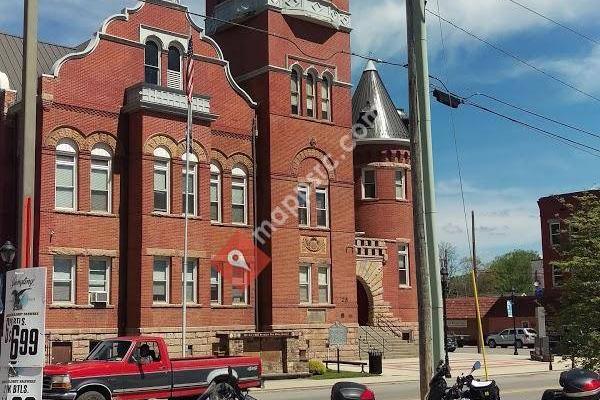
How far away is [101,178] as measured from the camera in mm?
30375

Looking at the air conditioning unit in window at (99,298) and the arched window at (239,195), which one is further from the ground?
the arched window at (239,195)

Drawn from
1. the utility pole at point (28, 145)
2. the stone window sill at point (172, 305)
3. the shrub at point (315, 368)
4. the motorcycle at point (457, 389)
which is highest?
Result: the utility pole at point (28, 145)

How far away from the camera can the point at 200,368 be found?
18.4 meters

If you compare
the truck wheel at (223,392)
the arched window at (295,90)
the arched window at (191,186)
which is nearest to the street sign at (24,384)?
the truck wheel at (223,392)

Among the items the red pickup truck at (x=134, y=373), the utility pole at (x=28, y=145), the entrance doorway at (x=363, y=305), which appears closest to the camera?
the utility pole at (x=28, y=145)

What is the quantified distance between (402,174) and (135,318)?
68.4ft

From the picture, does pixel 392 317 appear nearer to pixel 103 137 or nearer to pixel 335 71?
pixel 335 71

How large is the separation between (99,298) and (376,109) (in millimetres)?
22975

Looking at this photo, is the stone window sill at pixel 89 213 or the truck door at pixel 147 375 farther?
the stone window sill at pixel 89 213

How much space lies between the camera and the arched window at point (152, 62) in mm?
32188

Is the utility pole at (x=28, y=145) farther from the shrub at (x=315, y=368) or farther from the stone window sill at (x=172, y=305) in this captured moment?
the shrub at (x=315, y=368)

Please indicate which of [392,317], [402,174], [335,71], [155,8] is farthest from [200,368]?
[402,174]

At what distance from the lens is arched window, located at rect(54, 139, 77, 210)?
95.9 feet

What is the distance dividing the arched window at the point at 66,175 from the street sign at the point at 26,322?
67.2 ft
